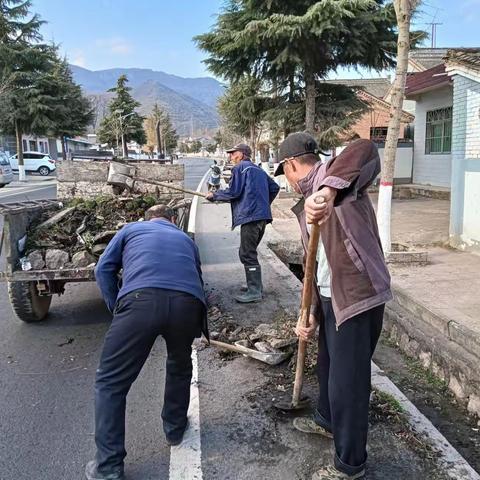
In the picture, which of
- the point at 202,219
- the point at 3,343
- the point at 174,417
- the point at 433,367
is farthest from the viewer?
the point at 202,219

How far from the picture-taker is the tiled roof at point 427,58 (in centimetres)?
2869

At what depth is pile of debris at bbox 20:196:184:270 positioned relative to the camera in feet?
17.3

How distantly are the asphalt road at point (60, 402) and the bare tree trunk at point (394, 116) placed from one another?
4.22m

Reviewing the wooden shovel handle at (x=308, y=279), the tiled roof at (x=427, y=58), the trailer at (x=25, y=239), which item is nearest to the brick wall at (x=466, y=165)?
the trailer at (x=25, y=239)

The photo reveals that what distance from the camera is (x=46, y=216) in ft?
20.2

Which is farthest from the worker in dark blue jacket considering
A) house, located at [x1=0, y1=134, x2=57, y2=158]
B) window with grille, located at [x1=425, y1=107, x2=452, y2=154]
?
house, located at [x1=0, y1=134, x2=57, y2=158]

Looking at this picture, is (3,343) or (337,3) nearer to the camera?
(3,343)

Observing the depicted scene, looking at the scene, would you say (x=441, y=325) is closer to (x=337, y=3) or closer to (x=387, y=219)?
(x=387, y=219)

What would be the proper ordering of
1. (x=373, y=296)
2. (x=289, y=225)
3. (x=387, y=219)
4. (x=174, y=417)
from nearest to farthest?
(x=373, y=296) < (x=174, y=417) < (x=387, y=219) < (x=289, y=225)

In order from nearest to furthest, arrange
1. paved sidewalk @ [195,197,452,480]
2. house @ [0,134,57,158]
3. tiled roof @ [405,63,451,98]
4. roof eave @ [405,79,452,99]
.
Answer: paved sidewalk @ [195,197,452,480] → roof eave @ [405,79,452,99] → tiled roof @ [405,63,451,98] → house @ [0,134,57,158]

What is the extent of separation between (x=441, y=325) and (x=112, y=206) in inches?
154

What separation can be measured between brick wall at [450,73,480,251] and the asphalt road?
5317 mm

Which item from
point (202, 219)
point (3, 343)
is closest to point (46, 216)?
point (3, 343)

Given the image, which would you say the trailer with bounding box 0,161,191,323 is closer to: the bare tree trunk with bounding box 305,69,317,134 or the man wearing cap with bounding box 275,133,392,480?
the man wearing cap with bounding box 275,133,392,480
